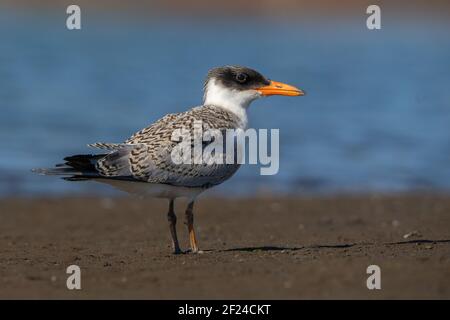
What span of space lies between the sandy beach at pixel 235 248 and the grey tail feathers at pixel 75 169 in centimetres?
82

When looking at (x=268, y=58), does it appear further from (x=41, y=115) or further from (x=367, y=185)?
(x=367, y=185)

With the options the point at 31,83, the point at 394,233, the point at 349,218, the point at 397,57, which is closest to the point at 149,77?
the point at 31,83

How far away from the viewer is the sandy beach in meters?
6.93

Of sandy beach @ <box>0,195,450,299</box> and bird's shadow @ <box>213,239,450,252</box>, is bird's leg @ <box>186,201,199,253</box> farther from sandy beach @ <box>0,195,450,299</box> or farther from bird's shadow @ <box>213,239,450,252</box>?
bird's shadow @ <box>213,239,450,252</box>

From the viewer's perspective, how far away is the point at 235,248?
30.5 ft

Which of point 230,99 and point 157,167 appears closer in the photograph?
point 157,167

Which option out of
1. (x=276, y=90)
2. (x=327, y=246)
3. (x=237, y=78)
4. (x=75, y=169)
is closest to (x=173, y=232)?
(x=75, y=169)

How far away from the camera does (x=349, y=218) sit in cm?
1228

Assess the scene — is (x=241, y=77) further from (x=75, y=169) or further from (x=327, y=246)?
(x=75, y=169)

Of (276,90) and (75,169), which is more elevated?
(276,90)

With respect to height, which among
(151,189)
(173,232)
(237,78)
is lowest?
(173,232)

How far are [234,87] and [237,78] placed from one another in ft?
0.38

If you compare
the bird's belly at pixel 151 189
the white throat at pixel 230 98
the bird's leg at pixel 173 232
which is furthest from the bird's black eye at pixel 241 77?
the bird's leg at pixel 173 232

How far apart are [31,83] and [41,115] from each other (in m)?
4.72
